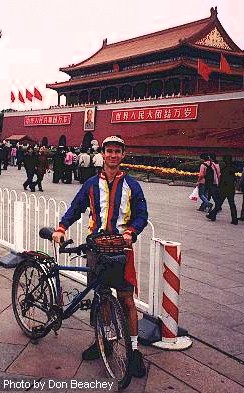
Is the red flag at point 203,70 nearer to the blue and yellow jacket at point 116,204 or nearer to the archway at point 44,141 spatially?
the archway at point 44,141

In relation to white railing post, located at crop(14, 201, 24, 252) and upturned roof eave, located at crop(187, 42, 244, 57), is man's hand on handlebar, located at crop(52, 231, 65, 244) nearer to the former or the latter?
white railing post, located at crop(14, 201, 24, 252)

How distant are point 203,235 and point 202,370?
525cm

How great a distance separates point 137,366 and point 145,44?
35.4m

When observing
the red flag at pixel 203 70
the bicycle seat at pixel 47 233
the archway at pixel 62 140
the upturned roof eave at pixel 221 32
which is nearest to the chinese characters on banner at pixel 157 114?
the red flag at pixel 203 70

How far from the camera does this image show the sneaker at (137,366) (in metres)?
3.11

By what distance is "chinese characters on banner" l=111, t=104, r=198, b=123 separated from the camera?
26.5 meters

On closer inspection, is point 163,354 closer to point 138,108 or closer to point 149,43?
point 138,108

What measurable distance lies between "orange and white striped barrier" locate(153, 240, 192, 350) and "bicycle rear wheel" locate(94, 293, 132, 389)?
0.65 meters

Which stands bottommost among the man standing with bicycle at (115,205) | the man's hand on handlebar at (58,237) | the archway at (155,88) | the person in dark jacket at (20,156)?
the man's hand on handlebar at (58,237)

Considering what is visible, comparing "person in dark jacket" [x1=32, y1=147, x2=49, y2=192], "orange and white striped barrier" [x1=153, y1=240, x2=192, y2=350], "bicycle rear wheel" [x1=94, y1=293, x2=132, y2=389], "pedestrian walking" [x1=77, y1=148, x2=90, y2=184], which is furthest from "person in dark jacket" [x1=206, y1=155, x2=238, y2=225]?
"pedestrian walking" [x1=77, y1=148, x2=90, y2=184]

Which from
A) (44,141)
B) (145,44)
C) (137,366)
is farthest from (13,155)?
(137,366)

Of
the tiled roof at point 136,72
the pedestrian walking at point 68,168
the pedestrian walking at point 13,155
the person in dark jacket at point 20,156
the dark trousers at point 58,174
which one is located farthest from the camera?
the pedestrian walking at point 13,155

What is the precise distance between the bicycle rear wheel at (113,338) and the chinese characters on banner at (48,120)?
114ft

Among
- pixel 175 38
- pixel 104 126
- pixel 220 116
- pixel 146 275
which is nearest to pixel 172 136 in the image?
pixel 220 116
